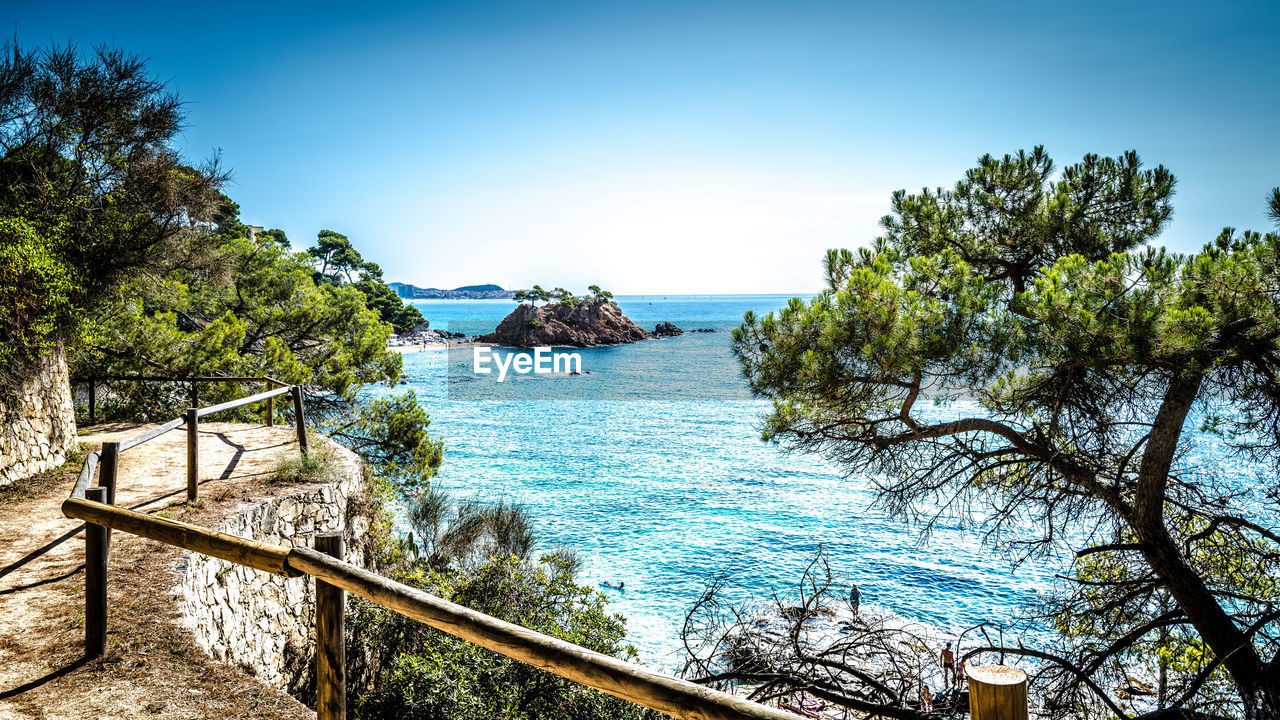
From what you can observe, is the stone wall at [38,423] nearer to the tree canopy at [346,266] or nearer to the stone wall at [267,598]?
the stone wall at [267,598]

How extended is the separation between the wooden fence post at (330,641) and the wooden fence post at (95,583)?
5.11 ft

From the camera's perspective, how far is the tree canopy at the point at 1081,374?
495 centimetres

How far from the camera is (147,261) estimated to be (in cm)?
833

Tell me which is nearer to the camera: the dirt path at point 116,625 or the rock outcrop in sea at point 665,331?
the dirt path at point 116,625

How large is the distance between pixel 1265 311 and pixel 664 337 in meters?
101

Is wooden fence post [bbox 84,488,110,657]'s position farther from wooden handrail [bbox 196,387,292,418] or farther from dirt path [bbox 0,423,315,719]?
wooden handrail [bbox 196,387,292,418]

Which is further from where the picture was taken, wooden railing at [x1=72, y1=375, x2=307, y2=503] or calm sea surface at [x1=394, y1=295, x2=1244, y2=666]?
calm sea surface at [x1=394, y1=295, x2=1244, y2=666]

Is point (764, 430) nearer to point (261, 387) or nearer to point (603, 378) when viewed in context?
point (261, 387)

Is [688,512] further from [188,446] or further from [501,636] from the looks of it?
[501,636]

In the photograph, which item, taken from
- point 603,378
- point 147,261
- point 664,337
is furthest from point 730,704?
point 664,337

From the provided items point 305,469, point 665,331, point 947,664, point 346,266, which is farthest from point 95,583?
point 665,331

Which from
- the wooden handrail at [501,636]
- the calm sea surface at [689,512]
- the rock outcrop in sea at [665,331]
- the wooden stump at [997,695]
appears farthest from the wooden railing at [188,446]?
the rock outcrop in sea at [665,331]

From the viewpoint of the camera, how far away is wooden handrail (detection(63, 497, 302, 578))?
8.30ft

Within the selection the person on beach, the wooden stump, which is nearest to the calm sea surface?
the person on beach
